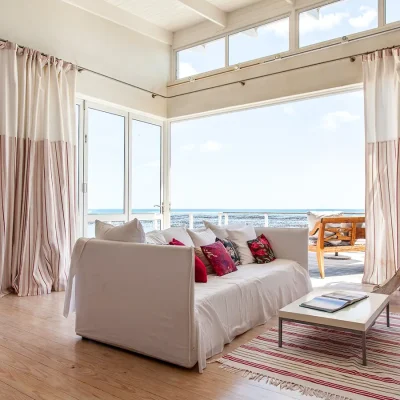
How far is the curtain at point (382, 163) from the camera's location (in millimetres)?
4305

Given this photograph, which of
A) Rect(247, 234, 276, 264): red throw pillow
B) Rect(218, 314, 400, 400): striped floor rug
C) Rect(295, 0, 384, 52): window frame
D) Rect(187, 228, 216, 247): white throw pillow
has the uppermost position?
Rect(295, 0, 384, 52): window frame

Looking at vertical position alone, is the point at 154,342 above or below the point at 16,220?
below

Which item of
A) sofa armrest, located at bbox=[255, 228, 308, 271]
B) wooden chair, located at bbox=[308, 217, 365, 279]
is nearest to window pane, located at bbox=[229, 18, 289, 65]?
wooden chair, located at bbox=[308, 217, 365, 279]

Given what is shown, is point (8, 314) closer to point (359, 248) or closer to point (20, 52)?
point (20, 52)

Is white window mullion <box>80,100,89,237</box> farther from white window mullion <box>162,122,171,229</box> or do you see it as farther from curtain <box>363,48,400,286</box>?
curtain <box>363,48,400,286</box>

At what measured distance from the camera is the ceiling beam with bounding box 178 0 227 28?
4988 millimetres

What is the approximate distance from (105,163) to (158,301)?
3545 millimetres

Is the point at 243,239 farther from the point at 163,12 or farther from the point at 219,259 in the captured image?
the point at 163,12

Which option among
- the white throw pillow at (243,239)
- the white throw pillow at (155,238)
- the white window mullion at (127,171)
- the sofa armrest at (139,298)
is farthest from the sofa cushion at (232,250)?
the white window mullion at (127,171)

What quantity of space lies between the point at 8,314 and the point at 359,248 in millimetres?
4055

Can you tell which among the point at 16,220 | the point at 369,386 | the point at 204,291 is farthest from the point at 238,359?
the point at 16,220

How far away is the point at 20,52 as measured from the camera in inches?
165

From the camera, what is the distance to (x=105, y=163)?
5.51 metres

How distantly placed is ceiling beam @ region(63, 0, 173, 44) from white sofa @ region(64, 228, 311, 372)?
3.61 metres
